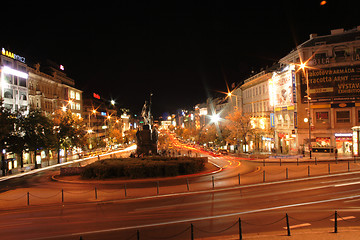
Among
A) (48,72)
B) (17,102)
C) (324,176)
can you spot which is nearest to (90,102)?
(48,72)

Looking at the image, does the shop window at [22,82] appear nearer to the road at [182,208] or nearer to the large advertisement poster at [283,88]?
the road at [182,208]

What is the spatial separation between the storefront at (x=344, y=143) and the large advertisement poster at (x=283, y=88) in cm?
842

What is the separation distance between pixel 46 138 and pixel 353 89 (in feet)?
152

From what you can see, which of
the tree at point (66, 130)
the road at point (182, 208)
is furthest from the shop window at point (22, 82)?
the road at point (182, 208)

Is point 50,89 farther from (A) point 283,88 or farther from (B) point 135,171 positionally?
(A) point 283,88

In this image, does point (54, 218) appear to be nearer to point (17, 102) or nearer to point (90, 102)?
point (17, 102)

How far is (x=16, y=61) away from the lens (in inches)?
1964

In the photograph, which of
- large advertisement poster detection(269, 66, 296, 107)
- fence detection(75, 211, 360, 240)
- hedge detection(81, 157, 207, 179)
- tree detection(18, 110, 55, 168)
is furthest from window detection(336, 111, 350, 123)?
tree detection(18, 110, 55, 168)

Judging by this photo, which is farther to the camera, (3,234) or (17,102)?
(17,102)

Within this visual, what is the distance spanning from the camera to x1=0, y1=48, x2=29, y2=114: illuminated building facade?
46156 millimetres

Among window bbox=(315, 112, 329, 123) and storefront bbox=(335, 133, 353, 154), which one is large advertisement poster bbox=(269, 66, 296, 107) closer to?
window bbox=(315, 112, 329, 123)

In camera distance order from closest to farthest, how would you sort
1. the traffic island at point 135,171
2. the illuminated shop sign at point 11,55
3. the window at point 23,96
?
the traffic island at point 135,171 < the illuminated shop sign at point 11,55 < the window at point 23,96

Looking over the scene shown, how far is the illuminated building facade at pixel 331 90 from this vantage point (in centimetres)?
4116

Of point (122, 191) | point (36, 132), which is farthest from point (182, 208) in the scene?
point (36, 132)
